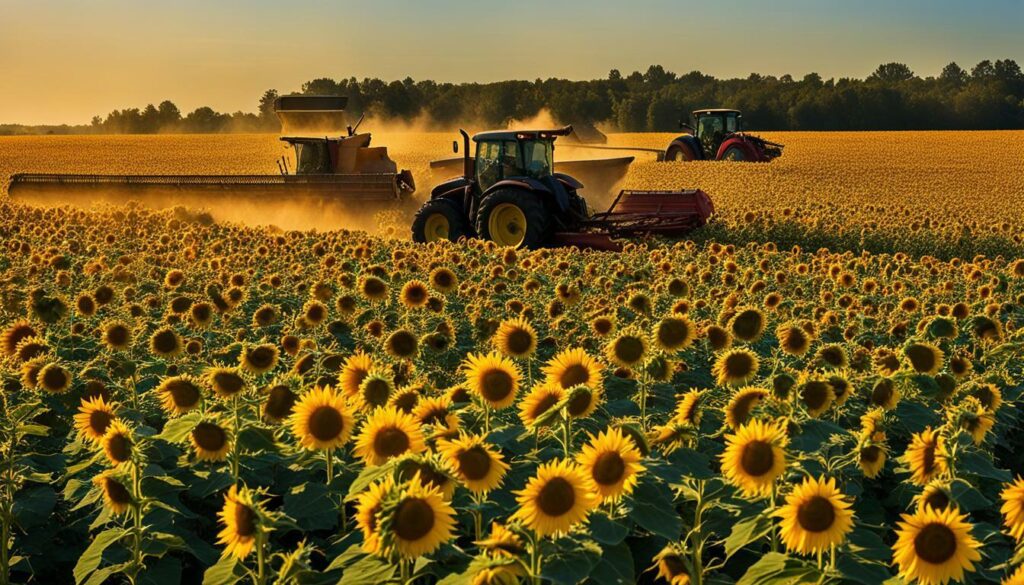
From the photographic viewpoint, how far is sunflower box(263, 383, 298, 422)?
4.75m

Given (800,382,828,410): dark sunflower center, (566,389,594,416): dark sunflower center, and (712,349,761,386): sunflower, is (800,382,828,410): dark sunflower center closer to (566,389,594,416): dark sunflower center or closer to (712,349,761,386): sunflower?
(712,349,761,386): sunflower

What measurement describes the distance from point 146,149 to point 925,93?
71449 mm

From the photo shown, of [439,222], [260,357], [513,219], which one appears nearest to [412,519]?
[260,357]

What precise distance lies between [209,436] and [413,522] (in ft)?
5.90

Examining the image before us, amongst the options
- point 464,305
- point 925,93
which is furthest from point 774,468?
point 925,93

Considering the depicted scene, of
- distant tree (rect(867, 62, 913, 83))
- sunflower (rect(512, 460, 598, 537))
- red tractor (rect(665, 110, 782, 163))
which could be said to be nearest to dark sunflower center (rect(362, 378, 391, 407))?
sunflower (rect(512, 460, 598, 537))

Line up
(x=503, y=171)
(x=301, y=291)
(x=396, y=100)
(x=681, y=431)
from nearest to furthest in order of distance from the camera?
1. (x=681, y=431)
2. (x=301, y=291)
3. (x=503, y=171)
4. (x=396, y=100)

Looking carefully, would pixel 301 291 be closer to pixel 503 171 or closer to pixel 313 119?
pixel 503 171

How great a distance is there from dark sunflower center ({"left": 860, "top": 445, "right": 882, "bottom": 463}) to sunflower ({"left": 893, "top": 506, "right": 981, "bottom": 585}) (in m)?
1.52

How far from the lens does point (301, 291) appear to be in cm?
1029

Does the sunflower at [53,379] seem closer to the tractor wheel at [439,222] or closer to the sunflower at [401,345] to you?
the sunflower at [401,345]

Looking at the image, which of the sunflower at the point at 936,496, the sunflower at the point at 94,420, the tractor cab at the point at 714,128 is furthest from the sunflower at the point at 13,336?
the tractor cab at the point at 714,128

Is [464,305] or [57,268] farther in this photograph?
[57,268]

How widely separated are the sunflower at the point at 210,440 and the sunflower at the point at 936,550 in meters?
2.68
